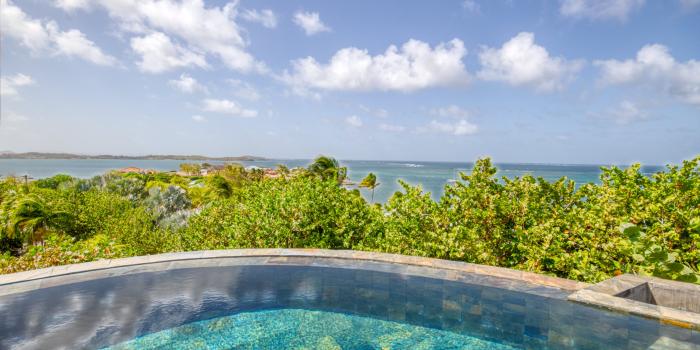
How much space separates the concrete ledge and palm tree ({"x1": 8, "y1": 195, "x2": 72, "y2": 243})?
301 inches

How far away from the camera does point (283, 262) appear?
17.0 feet

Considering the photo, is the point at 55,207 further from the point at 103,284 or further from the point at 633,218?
the point at 633,218

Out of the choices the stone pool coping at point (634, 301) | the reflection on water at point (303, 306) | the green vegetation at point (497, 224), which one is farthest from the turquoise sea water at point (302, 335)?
the green vegetation at point (497, 224)

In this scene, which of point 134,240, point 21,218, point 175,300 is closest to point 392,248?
point 175,300

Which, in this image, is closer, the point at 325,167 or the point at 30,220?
the point at 30,220

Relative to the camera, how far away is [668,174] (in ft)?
18.2

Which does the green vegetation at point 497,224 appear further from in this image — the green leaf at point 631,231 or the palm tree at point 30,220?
the palm tree at point 30,220

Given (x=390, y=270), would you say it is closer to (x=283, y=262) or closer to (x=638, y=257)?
(x=283, y=262)

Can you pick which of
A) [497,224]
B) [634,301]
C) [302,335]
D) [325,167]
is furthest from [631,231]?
[325,167]

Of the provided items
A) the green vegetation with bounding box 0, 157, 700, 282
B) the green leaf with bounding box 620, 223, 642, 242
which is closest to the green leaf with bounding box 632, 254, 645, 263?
the green vegetation with bounding box 0, 157, 700, 282

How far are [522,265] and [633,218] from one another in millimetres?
1525

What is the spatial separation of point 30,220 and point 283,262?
967 centimetres

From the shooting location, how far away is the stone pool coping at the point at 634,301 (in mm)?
3338

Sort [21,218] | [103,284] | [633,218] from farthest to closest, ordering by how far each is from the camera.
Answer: [21,218], [633,218], [103,284]
